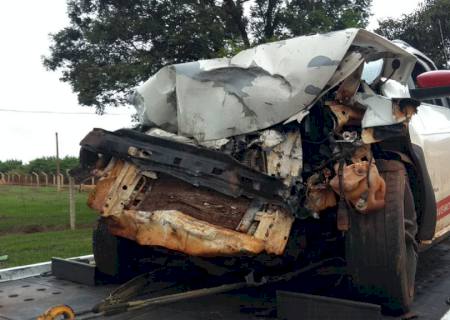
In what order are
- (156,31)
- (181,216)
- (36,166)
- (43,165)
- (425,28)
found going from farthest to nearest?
(36,166) < (43,165) < (425,28) < (156,31) < (181,216)

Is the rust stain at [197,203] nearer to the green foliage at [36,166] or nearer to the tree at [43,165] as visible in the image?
the green foliage at [36,166]

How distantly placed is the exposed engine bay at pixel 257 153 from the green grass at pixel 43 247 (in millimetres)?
3752

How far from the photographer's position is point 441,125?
474cm

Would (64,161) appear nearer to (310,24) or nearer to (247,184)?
(310,24)

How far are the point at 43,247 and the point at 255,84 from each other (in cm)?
611

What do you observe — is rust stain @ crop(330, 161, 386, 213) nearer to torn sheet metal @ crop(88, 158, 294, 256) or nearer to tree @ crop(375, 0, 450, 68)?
torn sheet metal @ crop(88, 158, 294, 256)

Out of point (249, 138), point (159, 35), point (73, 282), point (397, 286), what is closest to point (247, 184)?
point (249, 138)

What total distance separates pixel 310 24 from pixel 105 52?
5000mm

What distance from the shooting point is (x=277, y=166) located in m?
3.22

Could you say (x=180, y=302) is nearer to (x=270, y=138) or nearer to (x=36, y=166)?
(x=270, y=138)

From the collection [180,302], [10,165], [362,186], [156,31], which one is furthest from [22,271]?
[10,165]

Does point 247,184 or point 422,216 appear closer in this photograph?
point 247,184

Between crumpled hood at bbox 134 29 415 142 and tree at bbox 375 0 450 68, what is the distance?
1143cm

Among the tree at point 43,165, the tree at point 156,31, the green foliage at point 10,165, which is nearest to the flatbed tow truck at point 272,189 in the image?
the tree at point 156,31
